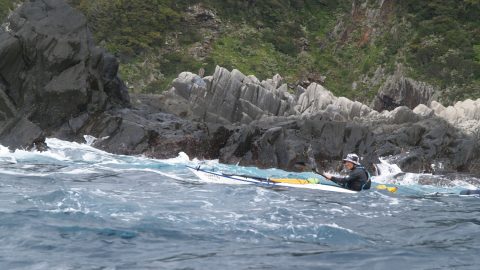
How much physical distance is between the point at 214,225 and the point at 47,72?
21.1m

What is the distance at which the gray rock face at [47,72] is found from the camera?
2928 centimetres

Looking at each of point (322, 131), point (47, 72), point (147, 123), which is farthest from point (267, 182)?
point (47, 72)

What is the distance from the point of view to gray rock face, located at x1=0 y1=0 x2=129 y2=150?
2928 centimetres

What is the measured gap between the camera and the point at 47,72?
29.8 m

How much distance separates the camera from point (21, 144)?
83.5 ft

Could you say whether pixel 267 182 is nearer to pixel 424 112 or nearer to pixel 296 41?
pixel 424 112

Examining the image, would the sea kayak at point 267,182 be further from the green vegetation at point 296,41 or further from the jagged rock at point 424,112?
the green vegetation at point 296,41

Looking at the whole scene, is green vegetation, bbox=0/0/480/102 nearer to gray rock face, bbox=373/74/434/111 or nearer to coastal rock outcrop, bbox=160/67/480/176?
gray rock face, bbox=373/74/434/111

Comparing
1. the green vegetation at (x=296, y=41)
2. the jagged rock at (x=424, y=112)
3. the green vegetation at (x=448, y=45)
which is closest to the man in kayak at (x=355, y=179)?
the jagged rock at (x=424, y=112)

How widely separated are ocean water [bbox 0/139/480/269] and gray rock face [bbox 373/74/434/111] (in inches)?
1058

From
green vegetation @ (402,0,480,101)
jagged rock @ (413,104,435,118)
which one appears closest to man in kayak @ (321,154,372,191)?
jagged rock @ (413,104,435,118)

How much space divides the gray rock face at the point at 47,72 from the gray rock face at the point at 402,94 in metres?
24.0

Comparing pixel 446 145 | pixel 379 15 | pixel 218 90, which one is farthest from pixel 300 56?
pixel 446 145

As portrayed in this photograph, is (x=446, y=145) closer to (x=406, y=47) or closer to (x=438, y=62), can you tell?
(x=438, y=62)
